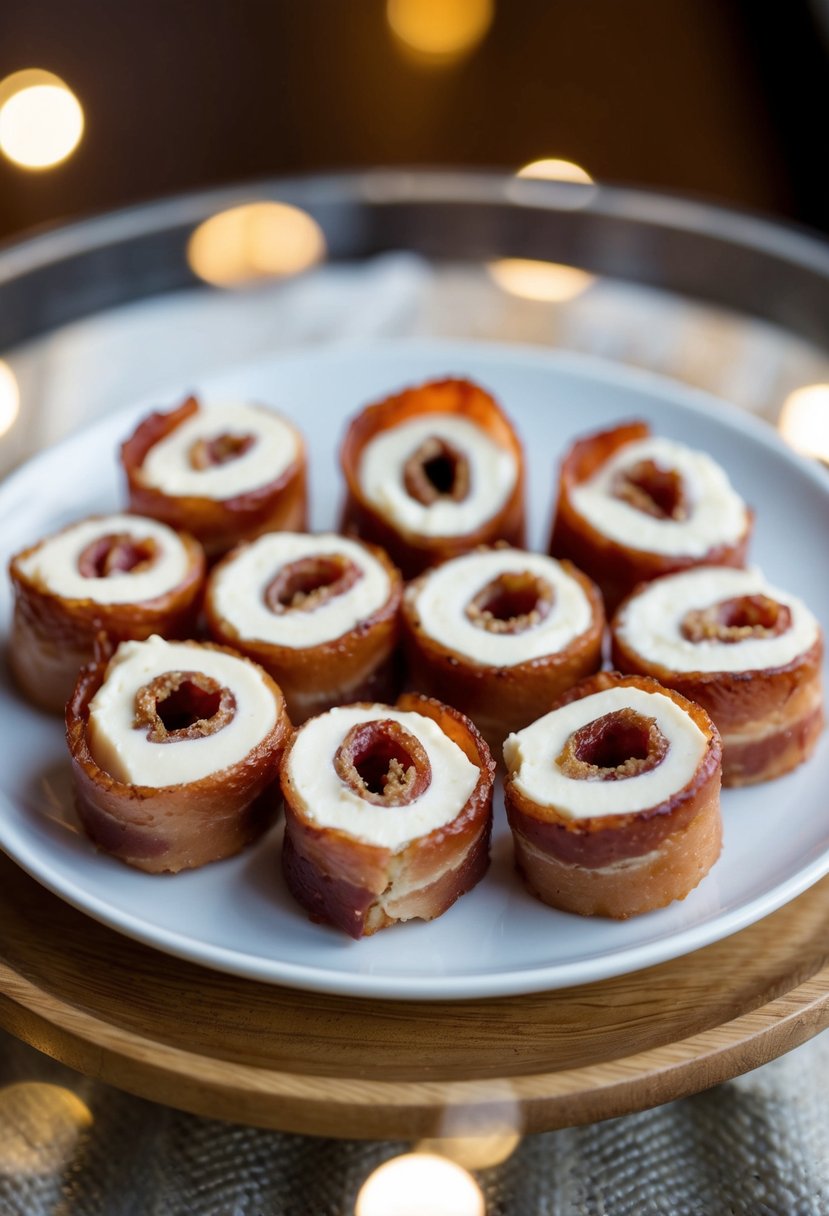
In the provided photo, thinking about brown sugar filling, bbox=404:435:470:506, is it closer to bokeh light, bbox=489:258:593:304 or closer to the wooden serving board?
bokeh light, bbox=489:258:593:304

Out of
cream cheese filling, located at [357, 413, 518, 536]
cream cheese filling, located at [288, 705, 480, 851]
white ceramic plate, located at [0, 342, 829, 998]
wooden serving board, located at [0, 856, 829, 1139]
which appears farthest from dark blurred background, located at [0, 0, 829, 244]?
wooden serving board, located at [0, 856, 829, 1139]

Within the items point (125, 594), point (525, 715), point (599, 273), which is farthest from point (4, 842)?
point (599, 273)

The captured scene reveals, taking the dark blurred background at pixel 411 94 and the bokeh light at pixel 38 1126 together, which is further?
the dark blurred background at pixel 411 94

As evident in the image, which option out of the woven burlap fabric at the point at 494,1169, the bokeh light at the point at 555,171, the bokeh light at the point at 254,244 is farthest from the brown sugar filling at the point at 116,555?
the bokeh light at the point at 555,171

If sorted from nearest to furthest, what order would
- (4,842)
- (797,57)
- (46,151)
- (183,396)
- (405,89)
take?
(4,842) → (183,396) → (46,151) → (797,57) → (405,89)

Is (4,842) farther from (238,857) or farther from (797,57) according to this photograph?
A: (797,57)

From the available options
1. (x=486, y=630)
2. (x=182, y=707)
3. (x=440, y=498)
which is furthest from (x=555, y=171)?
(x=182, y=707)

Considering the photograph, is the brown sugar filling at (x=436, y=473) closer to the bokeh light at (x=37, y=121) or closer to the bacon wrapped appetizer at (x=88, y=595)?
the bacon wrapped appetizer at (x=88, y=595)

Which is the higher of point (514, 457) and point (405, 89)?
point (405, 89)
